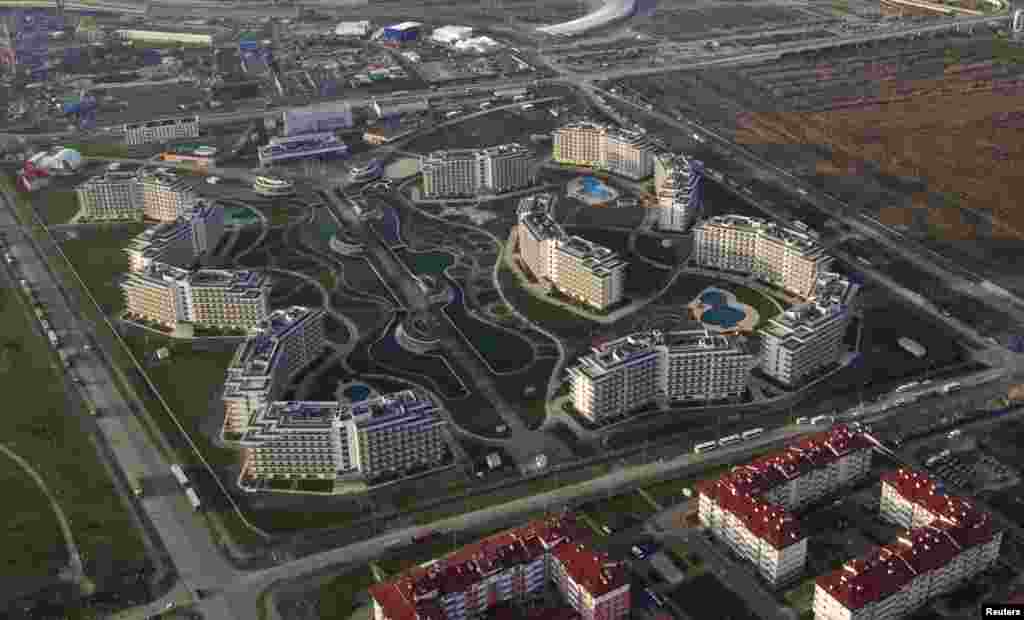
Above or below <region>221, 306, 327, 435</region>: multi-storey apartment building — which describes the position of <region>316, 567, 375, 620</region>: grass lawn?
below

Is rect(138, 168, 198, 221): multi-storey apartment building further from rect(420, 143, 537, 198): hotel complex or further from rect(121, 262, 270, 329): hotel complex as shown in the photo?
rect(420, 143, 537, 198): hotel complex

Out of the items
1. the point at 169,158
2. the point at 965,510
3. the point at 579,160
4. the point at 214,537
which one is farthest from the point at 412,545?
the point at 169,158

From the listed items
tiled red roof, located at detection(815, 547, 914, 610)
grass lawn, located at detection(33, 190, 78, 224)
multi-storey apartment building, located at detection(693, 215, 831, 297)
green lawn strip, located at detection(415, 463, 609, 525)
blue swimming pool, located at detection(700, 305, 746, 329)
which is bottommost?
green lawn strip, located at detection(415, 463, 609, 525)

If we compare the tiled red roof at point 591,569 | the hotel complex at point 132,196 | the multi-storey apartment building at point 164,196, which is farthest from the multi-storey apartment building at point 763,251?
the hotel complex at point 132,196

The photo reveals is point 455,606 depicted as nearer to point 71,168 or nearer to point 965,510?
point 965,510

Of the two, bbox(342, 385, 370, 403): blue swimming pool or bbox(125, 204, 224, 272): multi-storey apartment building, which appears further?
bbox(125, 204, 224, 272): multi-storey apartment building

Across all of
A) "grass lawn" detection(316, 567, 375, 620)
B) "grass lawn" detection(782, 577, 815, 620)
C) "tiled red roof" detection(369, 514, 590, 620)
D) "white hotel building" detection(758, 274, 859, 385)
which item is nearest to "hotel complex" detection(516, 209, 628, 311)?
"white hotel building" detection(758, 274, 859, 385)

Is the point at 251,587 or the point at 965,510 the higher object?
the point at 965,510
